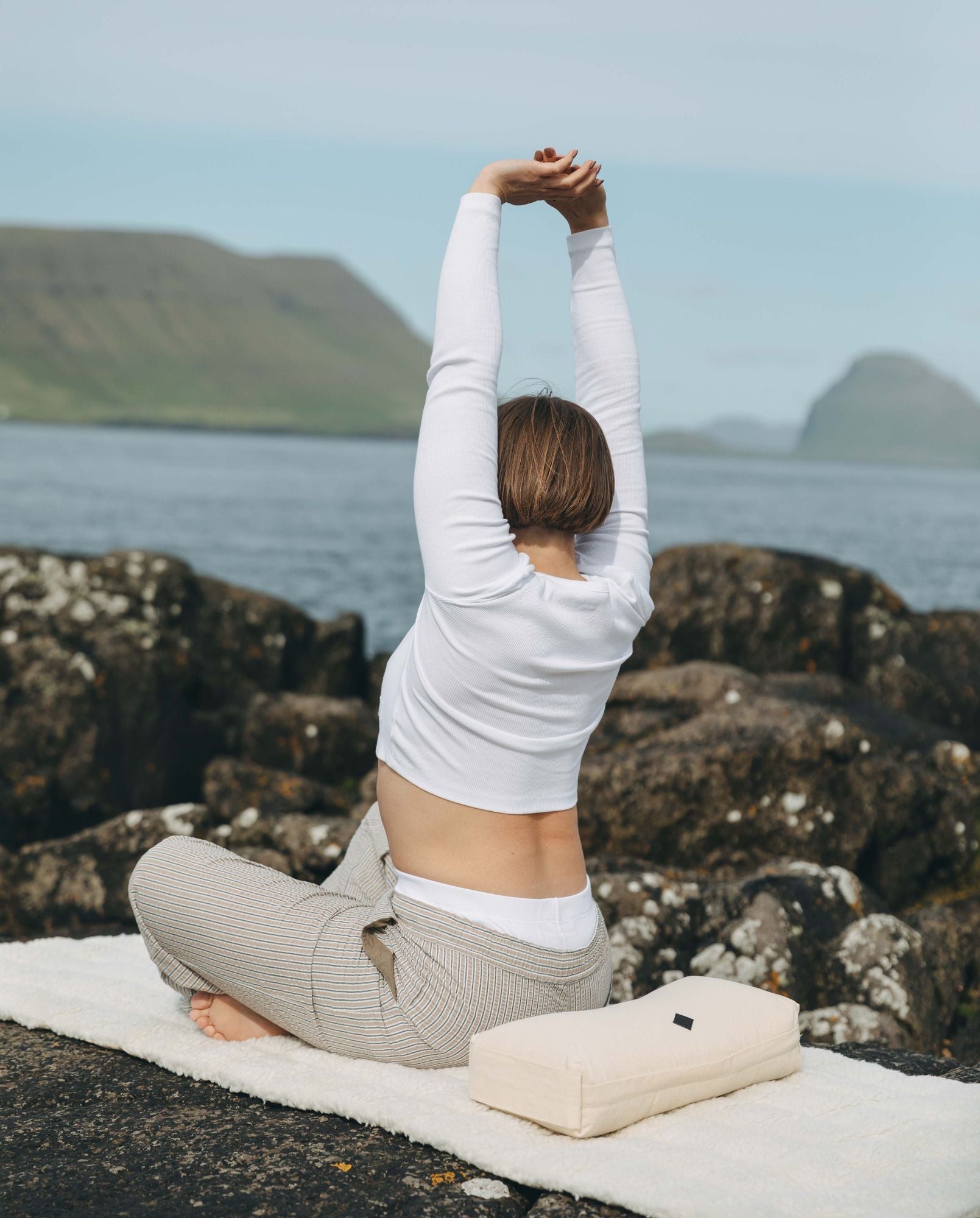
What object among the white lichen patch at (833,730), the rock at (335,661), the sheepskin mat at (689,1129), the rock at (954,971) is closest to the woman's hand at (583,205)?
the sheepskin mat at (689,1129)

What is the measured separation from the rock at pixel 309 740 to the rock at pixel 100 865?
2605 mm

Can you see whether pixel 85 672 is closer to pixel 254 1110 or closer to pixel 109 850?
pixel 109 850

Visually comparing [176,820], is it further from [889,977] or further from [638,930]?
[889,977]

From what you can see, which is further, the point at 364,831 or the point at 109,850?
the point at 109,850

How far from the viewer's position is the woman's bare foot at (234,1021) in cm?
386

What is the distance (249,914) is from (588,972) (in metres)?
0.97

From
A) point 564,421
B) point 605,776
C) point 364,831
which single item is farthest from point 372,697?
point 564,421

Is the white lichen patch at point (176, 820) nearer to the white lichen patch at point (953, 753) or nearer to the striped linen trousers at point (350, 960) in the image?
the striped linen trousers at point (350, 960)

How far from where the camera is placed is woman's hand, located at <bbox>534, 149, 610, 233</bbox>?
381 cm

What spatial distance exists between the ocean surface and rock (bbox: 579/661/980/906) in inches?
604

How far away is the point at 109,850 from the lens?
673 cm

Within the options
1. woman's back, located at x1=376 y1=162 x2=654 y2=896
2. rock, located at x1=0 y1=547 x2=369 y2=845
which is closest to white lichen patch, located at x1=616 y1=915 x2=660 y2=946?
woman's back, located at x1=376 y1=162 x2=654 y2=896

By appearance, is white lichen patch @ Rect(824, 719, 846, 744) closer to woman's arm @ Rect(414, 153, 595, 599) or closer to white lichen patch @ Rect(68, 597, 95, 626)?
woman's arm @ Rect(414, 153, 595, 599)

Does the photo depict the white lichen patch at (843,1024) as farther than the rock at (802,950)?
No
